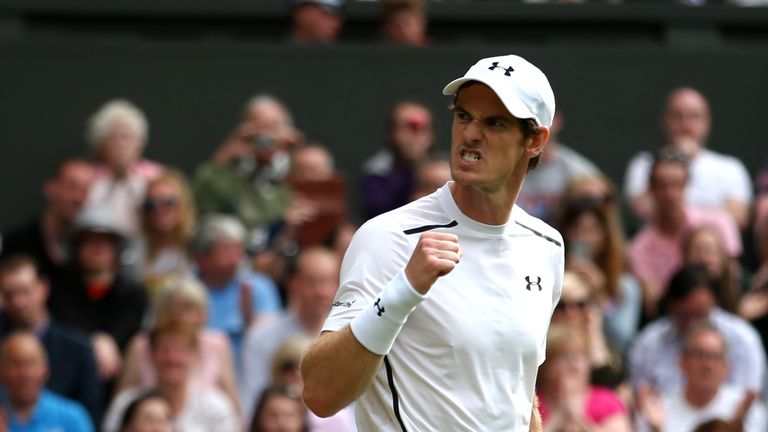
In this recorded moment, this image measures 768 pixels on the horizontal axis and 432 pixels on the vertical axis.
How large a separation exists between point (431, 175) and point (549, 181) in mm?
1079

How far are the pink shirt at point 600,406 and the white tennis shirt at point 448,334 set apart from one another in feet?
11.5

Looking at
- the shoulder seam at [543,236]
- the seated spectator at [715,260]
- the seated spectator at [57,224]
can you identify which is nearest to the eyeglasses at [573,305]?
the seated spectator at [715,260]

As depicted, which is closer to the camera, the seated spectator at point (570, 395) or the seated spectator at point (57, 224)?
the seated spectator at point (570, 395)

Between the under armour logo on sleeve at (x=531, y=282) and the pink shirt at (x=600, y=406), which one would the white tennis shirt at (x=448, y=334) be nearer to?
the under armour logo on sleeve at (x=531, y=282)

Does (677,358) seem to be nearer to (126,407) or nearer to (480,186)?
(126,407)

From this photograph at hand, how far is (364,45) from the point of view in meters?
11.4

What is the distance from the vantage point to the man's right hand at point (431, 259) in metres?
3.86

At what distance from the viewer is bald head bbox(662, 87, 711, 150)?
10.5 meters

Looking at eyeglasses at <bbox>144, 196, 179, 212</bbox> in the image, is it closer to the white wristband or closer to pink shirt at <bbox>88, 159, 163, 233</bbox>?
pink shirt at <bbox>88, 159, 163, 233</bbox>

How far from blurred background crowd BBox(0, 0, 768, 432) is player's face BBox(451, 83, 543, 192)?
3.61 m

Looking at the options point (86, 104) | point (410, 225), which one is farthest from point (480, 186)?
point (86, 104)

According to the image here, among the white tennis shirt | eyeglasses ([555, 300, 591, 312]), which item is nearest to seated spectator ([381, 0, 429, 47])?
eyeglasses ([555, 300, 591, 312])

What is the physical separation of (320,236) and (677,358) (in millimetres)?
2292

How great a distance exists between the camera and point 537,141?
4.26m
